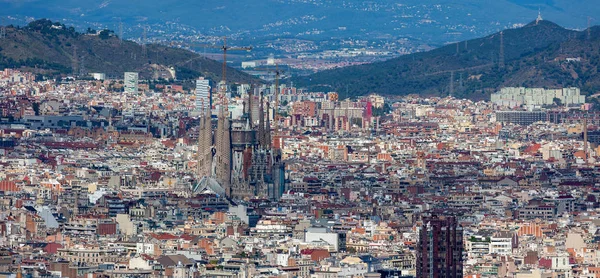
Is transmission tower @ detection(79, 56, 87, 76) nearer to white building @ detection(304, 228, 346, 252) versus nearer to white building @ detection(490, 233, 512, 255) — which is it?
white building @ detection(304, 228, 346, 252)

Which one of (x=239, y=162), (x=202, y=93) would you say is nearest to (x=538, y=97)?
(x=202, y=93)

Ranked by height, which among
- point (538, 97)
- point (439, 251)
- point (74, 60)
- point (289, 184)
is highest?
point (74, 60)

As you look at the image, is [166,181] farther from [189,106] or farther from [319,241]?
[189,106]

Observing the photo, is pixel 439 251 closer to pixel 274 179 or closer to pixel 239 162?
pixel 274 179

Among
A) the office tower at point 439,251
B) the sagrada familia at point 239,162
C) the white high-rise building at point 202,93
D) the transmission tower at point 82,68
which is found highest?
the transmission tower at point 82,68

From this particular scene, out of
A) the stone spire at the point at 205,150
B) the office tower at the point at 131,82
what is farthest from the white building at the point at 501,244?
the office tower at the point at 131,82

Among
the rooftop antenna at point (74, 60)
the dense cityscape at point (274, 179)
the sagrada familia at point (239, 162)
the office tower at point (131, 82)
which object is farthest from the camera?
the rooftop antenna at point (74, 60)

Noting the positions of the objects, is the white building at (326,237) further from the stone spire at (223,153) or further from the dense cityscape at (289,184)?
the stone spire at (223,153)
